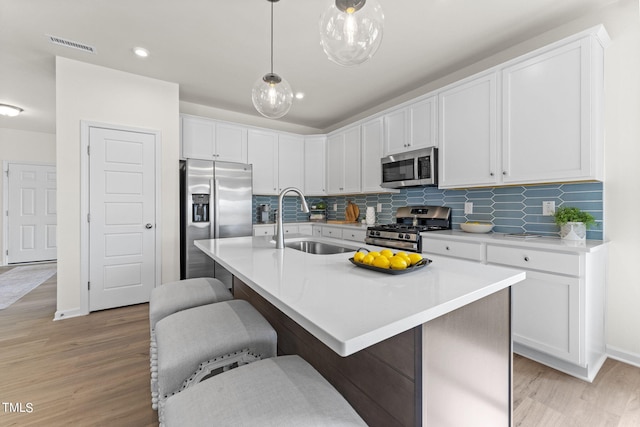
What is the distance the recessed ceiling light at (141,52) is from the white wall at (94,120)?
Result: 0.51m

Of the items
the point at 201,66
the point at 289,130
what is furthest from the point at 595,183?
the point at 289,130

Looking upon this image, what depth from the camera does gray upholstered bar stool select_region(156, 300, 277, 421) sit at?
1.09 metres

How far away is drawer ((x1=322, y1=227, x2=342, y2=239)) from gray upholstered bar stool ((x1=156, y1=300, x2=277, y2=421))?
9.54ft

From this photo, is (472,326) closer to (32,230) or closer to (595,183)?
(595,183)

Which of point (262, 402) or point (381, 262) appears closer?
A: point (262, 402)

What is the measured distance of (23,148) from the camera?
5.54m

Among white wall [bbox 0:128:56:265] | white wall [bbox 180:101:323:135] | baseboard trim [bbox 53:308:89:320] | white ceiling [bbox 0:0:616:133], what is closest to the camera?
white ceiling [bbox 0:0:616:133]

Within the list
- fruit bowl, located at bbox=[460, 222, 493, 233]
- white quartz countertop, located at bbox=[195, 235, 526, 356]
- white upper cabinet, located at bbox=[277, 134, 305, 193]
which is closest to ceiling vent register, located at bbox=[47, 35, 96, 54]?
white upper cabinet, located at bbox=[277, 134, 305, 193]

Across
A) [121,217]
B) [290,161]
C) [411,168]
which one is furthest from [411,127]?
[121,217]

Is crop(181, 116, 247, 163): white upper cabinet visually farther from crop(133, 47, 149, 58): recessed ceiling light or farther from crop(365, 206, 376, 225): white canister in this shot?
crop(365, 206, 376, 225): white canister

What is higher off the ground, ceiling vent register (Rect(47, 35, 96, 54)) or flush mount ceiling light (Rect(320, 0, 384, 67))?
ceiling vent register (Rect(47, 35, 96, 54))

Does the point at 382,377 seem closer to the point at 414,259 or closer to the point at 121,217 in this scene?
the point at 414,259

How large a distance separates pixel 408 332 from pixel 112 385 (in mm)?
2024

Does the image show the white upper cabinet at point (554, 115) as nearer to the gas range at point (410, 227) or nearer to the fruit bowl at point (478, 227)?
the fruit bowl at point (478, 227)
